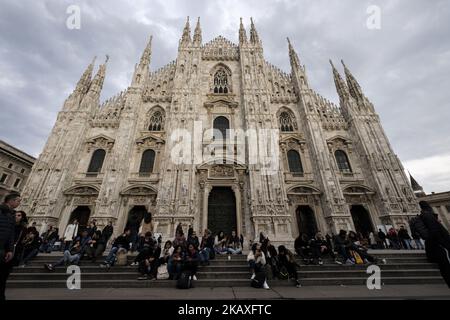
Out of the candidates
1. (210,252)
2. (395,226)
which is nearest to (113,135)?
(210,252)

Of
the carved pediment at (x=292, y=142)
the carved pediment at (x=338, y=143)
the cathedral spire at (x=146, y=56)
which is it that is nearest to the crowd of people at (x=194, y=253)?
the carved pediment at (x=292, y=142)

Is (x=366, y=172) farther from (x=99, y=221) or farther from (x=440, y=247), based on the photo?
(x=99, y=221)

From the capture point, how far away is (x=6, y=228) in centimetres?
340

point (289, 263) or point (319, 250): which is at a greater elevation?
point (319, 250)

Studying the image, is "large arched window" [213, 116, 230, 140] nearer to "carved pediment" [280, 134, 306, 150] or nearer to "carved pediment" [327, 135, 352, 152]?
"carved pediment" [280, 134, 306, 150]

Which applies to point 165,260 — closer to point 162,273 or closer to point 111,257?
point 162,273

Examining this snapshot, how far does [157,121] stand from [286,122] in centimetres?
1278

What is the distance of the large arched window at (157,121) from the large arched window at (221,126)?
512 cm

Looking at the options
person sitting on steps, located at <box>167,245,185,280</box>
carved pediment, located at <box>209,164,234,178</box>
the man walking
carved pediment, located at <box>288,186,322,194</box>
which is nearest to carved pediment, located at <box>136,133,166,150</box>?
carved pediment, located at <box>209,164,234,178</box>

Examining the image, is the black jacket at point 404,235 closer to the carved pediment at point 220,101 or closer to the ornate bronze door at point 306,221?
the ornate bronze door at point 306,221

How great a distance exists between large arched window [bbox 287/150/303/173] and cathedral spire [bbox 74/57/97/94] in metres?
21.2

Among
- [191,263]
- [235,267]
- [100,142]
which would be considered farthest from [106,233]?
[100,142]

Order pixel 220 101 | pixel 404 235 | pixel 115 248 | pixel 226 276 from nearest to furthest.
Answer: pixel 226 276 < pixel 115 248 < pixel 404 235 < pixel 220 101
